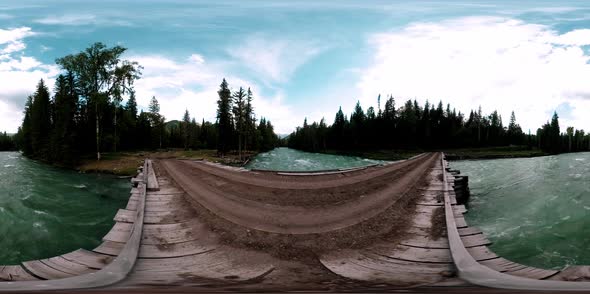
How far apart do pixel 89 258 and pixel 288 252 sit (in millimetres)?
2870

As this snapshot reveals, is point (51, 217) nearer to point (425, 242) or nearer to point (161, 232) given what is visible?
point (161, 232)

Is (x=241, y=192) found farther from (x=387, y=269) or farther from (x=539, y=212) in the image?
(x=539, y=212)

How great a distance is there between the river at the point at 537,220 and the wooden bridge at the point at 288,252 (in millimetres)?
5017

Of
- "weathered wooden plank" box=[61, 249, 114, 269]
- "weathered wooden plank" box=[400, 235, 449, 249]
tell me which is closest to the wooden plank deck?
"weathered wooden plank" box=[400, 235, 449, 249]

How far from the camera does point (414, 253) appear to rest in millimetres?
5020

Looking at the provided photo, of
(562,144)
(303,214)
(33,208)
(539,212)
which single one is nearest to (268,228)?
(303,214)

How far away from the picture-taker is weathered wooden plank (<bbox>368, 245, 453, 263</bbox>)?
15.6 ft

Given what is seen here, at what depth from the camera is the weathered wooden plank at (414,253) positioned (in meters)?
4.76

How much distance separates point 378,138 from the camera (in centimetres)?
9125

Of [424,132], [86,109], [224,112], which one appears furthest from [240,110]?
[424,132]

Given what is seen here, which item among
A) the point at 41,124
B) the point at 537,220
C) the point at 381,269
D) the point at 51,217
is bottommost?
the point at 537,220

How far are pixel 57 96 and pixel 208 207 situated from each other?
44.9 meters

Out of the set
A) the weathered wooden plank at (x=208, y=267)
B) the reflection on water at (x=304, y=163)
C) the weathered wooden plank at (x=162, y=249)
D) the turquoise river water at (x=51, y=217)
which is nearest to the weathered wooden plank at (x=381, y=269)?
the weathered wooden plank at (x=208, y=267)

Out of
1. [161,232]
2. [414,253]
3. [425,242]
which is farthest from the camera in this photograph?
[161,232]
